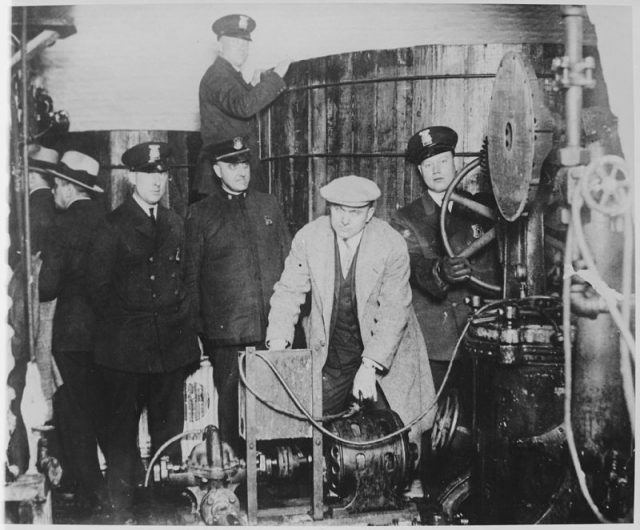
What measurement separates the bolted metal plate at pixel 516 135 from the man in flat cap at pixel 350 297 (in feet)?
2.14

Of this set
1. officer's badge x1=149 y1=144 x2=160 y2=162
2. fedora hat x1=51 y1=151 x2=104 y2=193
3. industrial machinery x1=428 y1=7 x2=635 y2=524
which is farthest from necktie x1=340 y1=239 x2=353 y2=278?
fedora hat x1=51 y1=151 x2=104 y2=193

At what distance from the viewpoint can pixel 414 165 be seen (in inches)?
154

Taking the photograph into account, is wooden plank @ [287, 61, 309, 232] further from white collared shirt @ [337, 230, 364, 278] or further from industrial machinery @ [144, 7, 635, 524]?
industrial machinery @ [144, 7, 635, 524]

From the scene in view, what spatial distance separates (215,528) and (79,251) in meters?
1.70

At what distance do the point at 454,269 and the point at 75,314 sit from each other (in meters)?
2.18

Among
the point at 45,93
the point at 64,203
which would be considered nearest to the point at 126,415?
the point at 64,203

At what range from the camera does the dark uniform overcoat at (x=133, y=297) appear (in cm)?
383

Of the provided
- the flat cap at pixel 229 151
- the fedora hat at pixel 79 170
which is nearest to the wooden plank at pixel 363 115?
the flat cap at pixel 229 151

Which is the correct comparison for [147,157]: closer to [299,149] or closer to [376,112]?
[299,149]

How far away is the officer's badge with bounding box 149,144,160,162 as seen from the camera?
152 inches

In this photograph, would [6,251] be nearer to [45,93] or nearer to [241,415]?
[45,93]

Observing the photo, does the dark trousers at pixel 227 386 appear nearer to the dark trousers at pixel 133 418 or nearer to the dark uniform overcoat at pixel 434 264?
the dark trousers at pixel 133 418

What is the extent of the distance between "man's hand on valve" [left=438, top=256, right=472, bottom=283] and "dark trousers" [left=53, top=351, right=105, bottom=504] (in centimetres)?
207

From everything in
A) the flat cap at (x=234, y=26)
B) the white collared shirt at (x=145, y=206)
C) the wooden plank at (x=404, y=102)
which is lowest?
the white collared shirt at (x=145, y=206)
